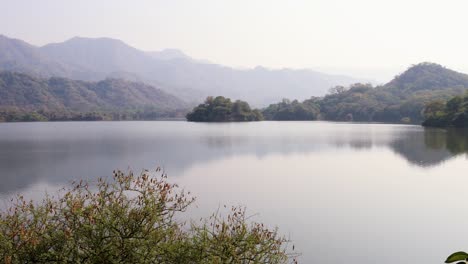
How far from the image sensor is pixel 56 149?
39.4m

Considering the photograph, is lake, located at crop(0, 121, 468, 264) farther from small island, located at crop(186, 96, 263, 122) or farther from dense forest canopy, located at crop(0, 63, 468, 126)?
small island, located at crop(186, 96, 263, 122)

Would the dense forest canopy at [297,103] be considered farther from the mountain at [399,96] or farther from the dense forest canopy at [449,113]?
the dense forest canopy at [449,113]

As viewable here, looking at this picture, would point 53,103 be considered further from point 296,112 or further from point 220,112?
point 296,112

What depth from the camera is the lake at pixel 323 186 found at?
41.6 ft

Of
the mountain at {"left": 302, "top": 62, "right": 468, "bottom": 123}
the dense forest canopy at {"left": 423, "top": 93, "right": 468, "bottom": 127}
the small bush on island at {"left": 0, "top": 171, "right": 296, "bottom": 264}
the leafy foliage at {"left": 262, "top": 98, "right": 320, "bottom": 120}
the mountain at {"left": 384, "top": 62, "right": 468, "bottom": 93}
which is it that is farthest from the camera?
the mountain at {"left": 384, "top": 62, "right": 468, "bottom": 93}

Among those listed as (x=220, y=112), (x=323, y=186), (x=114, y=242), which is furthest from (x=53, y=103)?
(x=114, y=242)

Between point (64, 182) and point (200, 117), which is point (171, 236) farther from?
point (200, 117)

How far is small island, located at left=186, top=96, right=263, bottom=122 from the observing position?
119562 mm

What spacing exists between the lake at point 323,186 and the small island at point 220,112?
7848 cm

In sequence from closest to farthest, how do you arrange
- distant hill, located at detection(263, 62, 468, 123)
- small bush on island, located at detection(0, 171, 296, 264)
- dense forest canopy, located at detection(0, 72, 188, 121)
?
small bush on island, located at detection(0, 171, 296, 264) < distant hill, located at detection(263, 62, 468, 123) < dense forest canopy, located at detection(0, 72, 188, 121)

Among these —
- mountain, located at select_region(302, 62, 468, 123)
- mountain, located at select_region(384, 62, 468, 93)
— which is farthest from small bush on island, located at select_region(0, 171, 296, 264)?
mountain, located at select_region(384, 62, 468, 93)

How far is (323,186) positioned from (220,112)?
97.8 meters

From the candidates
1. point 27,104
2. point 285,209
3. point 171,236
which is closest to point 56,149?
point 285,209

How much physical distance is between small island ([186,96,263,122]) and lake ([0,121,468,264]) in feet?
257
